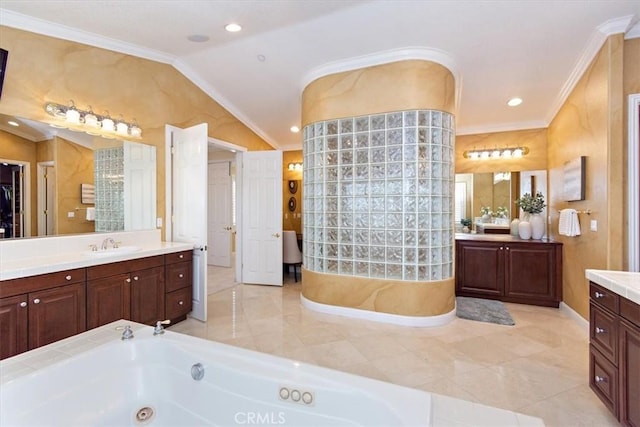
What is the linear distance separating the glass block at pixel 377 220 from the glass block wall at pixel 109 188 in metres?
2.76

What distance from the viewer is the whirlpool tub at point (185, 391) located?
1.45 metres

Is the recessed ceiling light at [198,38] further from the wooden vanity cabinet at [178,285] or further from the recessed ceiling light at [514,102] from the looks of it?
the recessed ceiling light at [514,102]

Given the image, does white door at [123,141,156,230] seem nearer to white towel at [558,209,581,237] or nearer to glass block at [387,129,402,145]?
glass block at [387,129,402,145]

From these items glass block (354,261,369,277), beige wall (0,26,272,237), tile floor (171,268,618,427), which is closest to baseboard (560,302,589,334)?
tile floor (171,268,618,427)

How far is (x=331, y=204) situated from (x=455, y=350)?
201 centimetres

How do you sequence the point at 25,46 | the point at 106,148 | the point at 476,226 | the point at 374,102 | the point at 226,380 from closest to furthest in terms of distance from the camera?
the point at 226,380 → the point at 25,46 → the point at 106,148 → the point at 374,102 → the point at 476,226

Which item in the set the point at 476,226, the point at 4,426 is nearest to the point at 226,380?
the point at 4,426

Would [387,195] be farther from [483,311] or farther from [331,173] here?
[483,311]

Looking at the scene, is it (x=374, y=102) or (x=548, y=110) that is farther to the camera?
(x=548, y=110)

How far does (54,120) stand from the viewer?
9.39 feet

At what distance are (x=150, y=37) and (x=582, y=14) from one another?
163 inches

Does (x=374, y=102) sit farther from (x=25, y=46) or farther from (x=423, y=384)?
(x=25, y=46)

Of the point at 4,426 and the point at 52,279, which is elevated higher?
the point at 52,279

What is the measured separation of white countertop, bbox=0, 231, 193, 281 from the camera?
2188 mm
